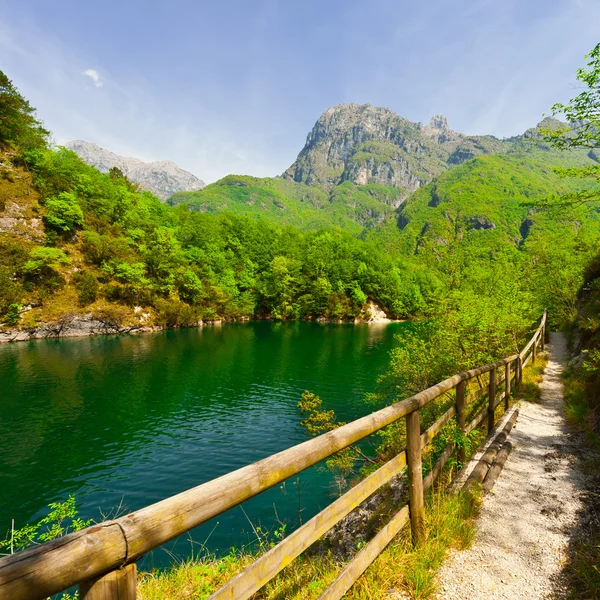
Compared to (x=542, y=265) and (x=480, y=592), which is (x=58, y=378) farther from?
(x=542, y=265)

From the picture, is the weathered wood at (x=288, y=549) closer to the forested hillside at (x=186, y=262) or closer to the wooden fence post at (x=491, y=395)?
the wooden fence post at (x=491, y=395)

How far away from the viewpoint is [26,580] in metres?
1.08

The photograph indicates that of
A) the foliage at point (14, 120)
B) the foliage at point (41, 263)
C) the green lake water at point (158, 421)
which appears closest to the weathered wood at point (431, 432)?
the green lake water at point (158, 421)

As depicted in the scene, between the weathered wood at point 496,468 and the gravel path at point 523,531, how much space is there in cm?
9

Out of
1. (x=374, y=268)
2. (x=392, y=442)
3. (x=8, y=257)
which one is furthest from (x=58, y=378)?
(x=374, y=268)

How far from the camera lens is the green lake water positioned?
11.9 m

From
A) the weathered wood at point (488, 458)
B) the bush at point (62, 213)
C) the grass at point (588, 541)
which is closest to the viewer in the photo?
the grass at point (588, 541)

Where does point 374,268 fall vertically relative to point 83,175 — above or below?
below

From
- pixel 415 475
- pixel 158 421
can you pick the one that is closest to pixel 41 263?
pixel 158 421

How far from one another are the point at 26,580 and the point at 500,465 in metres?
7.01

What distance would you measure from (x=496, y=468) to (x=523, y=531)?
5.27 feet

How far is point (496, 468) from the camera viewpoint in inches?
232

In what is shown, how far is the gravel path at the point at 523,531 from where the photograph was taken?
3469 mm

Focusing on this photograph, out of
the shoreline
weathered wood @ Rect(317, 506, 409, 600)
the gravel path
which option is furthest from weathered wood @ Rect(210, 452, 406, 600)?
the shoreline
